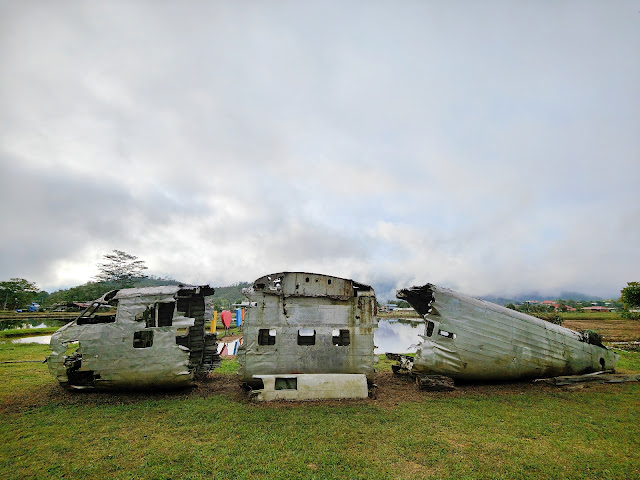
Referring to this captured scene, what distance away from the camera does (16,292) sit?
63.9 meters

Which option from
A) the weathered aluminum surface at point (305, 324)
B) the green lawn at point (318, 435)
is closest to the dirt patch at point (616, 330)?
the green lawn at point (318, 435)

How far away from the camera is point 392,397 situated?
10.9 metres

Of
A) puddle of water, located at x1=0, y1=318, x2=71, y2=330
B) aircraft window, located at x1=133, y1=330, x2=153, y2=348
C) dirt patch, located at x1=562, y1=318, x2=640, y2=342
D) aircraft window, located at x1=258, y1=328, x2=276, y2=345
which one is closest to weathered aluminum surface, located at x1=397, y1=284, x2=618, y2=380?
aircraft window, located at x1=258, y1=328, x2=276, y2=345

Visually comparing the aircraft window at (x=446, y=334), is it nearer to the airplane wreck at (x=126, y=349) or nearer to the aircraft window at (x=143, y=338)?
the airplane wreck at (x=126, y=349)

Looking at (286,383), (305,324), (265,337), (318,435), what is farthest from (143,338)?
(318,435)

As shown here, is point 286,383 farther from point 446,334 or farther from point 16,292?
point 16,292

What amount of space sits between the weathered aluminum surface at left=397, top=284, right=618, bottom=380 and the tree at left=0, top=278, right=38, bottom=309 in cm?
8505

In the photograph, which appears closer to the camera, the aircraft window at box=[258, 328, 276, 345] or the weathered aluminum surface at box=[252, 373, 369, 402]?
the weathered aluminum surface at box=[252, 373, 369, 402]

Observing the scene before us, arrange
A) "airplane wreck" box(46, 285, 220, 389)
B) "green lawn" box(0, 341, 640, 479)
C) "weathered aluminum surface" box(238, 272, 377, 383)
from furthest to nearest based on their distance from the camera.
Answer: "weathered aluminum surface" box(238, 272, 377, 383)
"airplane wreck" box(46, 285, 220, 389)
"green lawn" box(0, 341, 640, 479)

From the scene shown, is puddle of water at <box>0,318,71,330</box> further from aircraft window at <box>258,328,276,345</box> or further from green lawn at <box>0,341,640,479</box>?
aircraft window at <box>258,328,276,345</box>

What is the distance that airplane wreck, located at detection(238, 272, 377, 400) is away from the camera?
10469 millimetres

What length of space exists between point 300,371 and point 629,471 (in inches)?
332

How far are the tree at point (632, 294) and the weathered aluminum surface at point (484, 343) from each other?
33.1 meters

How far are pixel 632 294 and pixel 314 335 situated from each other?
1707 inches
